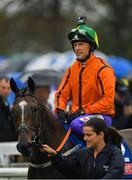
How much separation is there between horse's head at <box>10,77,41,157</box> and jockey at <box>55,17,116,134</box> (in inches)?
29.0

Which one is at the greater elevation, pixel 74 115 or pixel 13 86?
pixel 13 86

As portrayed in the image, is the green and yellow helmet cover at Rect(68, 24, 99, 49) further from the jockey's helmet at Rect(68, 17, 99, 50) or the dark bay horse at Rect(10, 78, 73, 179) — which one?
the dark bay horse at Rect(10, 78, 73, 179)

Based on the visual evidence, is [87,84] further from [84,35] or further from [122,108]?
[122,108]

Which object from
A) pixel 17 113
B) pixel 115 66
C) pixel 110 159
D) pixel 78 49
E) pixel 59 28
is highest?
pixel 59 28

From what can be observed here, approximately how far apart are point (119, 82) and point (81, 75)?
721 cm

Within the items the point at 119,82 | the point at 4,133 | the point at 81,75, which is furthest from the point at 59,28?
the point at 81,75

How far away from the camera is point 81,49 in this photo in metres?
8.66

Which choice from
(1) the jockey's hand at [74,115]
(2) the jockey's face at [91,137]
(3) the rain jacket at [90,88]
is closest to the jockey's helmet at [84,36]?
(3) the rain jacket at [90,88]

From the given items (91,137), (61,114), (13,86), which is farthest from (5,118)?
(91,137)

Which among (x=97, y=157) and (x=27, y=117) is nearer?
(x=97, y=157)

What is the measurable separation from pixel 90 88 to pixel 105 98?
232mm

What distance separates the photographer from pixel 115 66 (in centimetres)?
2111

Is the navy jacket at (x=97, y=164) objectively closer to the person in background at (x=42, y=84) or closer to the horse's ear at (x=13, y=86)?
the horse's ear at (x=13, y=86)

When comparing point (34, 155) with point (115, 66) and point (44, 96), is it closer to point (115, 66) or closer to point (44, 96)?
point (44, 96)
